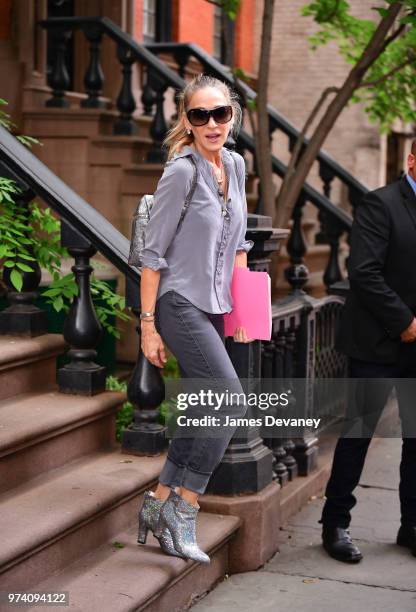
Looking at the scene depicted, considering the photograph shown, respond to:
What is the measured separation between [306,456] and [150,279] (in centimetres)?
263

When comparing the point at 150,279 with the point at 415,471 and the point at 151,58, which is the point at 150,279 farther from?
the point at 151,58

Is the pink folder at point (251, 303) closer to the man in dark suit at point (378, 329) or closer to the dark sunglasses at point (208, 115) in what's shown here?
the dark sunglasses at point (208, 115)

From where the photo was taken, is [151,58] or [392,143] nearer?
[151,58]

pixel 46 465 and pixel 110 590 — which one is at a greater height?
pixel 46 465

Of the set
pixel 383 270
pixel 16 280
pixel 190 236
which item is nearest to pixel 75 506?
pixel 190 236

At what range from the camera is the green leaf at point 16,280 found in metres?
5.04

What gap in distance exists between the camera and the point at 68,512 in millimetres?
4105

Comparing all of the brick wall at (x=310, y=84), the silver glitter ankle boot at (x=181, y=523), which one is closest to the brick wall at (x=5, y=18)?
the silver glitter ankle boot at (x=181, y=523)

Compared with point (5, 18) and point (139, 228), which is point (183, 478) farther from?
point (5, 18)

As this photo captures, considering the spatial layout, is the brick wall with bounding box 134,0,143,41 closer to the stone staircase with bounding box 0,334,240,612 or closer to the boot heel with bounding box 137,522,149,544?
the stone staircase with bounding box 0,334,240,612

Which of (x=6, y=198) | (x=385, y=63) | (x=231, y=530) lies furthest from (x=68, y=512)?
(x=385, y=63)

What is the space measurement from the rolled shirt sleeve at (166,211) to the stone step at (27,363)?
1.24 meters

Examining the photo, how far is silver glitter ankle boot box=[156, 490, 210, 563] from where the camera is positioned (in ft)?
13.6

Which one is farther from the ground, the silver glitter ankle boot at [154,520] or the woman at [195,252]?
the woman at [195,252]
